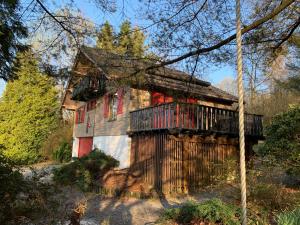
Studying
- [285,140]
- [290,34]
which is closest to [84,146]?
[285,140]

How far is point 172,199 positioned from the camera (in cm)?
1212

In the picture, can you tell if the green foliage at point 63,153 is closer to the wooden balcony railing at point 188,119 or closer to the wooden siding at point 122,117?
the wooden siding at point 122,117

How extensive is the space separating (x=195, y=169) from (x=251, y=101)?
19773 mm

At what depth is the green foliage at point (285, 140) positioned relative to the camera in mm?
10019

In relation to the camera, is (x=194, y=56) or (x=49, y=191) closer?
(x=49, y=191)

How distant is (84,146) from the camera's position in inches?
922

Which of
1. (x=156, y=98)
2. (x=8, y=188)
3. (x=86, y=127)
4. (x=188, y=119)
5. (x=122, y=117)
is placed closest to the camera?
(x=8, y=188)

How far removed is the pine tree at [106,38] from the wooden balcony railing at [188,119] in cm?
504

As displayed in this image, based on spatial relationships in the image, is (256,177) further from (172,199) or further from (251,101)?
(251,101)

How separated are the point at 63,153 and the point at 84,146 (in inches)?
155

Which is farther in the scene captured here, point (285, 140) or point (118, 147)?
point (118, 147)

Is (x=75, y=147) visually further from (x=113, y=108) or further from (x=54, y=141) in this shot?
(x=113, y=108)

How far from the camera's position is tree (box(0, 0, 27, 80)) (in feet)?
19.7

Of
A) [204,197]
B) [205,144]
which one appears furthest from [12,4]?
[205,144]
